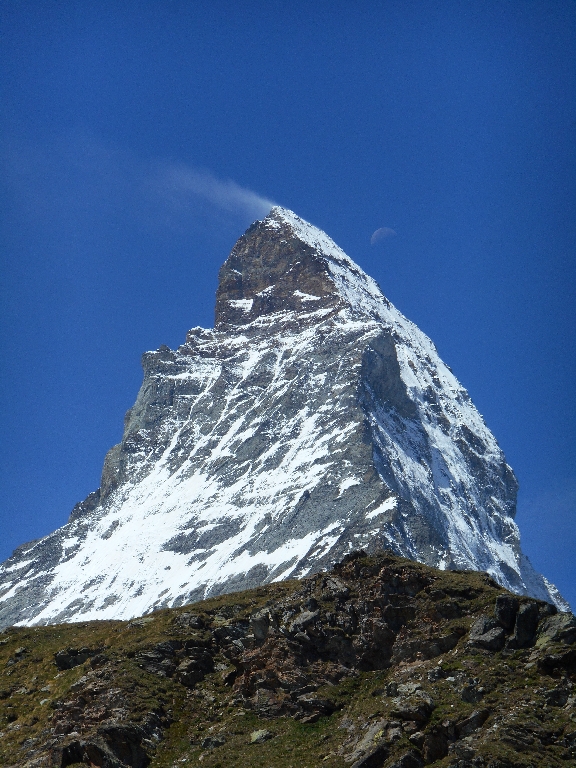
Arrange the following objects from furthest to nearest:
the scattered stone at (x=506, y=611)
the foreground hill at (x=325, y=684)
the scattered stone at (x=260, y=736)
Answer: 1. the scattered stone at (x=506, y=611)
2. the scattered stone at (x=260, y=736)
3. the foreground hill at (x=325, y=684)

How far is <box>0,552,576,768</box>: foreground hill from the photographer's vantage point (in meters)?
37.7

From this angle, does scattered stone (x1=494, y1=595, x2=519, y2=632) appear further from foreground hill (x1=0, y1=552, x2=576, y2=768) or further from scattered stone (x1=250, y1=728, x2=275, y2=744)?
scattered stone (x1=250, y1=728, x2=275, y2=744)

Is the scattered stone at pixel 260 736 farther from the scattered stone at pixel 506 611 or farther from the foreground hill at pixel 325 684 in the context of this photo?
the scattered stone at pixel 506 611

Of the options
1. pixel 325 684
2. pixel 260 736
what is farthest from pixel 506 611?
pixel 260 736

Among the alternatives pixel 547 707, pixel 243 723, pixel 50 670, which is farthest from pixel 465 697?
pixel 50 670

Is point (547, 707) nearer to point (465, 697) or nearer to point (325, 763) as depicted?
point (465, 697)

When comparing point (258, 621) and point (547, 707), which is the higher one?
point (258, 621)

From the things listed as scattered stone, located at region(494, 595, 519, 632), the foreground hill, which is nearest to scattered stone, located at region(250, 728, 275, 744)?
the foreground hill

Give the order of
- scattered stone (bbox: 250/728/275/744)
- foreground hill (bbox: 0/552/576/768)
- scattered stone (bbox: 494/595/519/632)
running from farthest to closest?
scattered stone (bbox: 494/595/519/632), scattered stone (bbox: 250/728/275/744), foreground hill (bbox: 0/552/576/768)

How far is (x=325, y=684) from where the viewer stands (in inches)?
1791

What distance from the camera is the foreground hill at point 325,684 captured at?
37688 millimetres

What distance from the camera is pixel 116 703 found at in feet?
148

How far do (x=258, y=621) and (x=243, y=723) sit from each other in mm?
6355

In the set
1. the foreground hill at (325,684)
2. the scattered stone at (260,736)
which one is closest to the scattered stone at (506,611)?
the foreground hill at (325,684)
